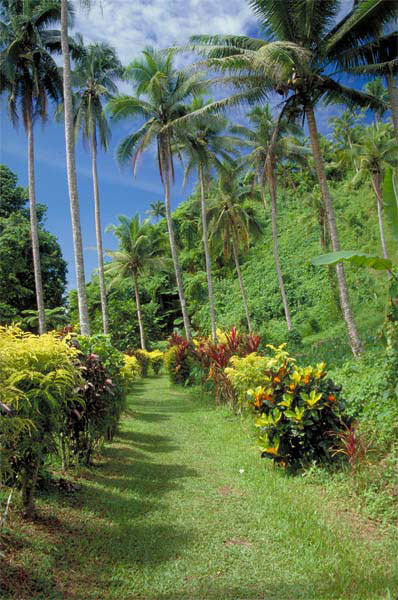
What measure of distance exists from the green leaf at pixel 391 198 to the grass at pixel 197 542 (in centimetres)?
331

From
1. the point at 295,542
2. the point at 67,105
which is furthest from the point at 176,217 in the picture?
the point at 295,542

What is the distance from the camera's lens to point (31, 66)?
1555 cm

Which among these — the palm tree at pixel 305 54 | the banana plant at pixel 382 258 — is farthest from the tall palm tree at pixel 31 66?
the banana plant at pixel 382 258

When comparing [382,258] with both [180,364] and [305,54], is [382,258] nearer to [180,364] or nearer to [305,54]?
[305,54]

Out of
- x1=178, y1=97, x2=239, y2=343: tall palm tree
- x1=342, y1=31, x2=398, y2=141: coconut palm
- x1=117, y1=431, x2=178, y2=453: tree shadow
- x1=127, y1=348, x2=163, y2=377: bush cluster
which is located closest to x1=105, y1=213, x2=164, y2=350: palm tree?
x1=127, y1=348, x2=163, y2=377: bush cluster

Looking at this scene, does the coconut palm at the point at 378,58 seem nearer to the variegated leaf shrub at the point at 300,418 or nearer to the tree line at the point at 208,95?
the tree line at the point at 208,95

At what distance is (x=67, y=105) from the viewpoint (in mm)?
9625

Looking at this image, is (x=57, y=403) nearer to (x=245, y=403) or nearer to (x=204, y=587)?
(x=204, y=587)

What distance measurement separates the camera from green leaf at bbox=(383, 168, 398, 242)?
4.96m

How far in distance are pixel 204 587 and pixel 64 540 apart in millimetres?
1177

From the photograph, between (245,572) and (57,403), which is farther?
(57,403)

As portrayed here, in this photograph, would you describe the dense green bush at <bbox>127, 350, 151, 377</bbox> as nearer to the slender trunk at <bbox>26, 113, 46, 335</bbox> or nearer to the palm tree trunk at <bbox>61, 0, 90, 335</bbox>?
the slender trunk at <bbox>26, 113, 46, 335</bbox>

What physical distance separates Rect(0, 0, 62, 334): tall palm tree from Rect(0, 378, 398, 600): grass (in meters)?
11.3

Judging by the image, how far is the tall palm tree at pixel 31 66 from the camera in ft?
48.1
